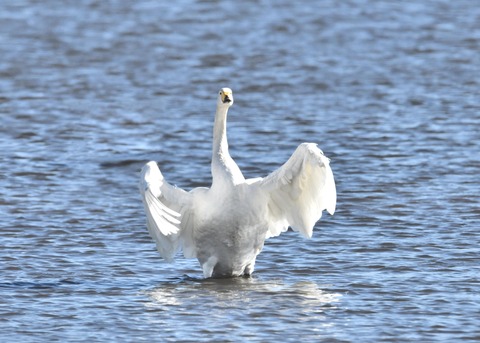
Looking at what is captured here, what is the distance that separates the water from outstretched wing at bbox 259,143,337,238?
521 mm

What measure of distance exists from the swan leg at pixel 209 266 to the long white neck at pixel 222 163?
0.73 meters

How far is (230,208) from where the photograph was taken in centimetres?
1212

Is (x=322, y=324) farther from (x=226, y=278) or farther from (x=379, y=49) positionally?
(x=379, y=49)

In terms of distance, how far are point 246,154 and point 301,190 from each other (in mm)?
5293

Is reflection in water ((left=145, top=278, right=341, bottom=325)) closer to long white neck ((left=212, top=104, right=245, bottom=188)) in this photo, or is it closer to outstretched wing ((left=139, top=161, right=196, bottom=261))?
outstretched wing ((left=139, top=161, right=196, bottom=261))

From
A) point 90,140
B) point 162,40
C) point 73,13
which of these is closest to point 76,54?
point 162,40

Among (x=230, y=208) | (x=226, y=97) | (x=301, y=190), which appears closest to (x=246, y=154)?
(x=226, y=97)

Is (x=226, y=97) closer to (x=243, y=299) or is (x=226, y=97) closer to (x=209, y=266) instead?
(x=209, y=266)

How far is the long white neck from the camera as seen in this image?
12.2m

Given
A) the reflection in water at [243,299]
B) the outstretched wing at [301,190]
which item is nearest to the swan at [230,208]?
the outstretched wing at [301,190]

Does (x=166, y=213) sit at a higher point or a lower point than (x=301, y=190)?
lower

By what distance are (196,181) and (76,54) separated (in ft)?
28.6

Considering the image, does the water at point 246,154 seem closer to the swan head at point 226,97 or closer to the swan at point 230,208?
the swan at point 230,208

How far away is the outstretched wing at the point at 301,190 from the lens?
11820 mm
